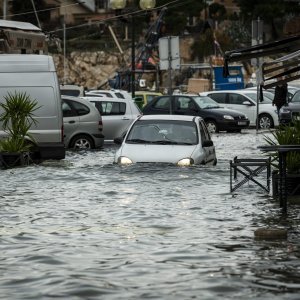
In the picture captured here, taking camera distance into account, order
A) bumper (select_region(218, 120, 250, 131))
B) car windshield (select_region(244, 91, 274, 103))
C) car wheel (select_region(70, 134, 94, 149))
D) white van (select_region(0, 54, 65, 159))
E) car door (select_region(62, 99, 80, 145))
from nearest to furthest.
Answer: white van (select_region(0, 54, 65, 159)) → car door (select_region(62, 99, 80, 145)) → car wheel (select_region(70, 134, 94, 149)) → bumper (select_region(218, 120, 250, 131)) → car windshield (select_region(244, 91, 274, 103))

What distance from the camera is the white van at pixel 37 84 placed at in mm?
26828

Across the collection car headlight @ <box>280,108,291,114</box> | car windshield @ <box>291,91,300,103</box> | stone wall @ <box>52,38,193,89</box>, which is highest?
stone wall @ <box>52,38,193,89</box>

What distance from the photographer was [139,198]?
18.7 m

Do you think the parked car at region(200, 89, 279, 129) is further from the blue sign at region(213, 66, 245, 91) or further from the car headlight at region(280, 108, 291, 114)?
the blue sign at region(213, 66, 245, 91)

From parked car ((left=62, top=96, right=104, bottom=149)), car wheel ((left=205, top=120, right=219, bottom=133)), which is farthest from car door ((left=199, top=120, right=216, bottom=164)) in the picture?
car wheel ((left=205, top=120, right=219, bottom=133))

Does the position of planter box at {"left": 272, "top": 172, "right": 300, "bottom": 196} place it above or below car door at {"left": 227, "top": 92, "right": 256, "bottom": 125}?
below

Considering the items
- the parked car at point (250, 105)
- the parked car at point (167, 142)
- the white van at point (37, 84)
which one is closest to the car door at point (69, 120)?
the white van at point (37, 84)

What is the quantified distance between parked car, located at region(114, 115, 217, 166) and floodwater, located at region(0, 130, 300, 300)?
0.37 meters

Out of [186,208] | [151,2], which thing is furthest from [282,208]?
[151,2]

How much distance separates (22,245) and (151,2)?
33.9 meters

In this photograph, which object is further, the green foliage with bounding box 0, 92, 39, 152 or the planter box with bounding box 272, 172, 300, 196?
the green foliage with bounding box 0, 92, 39, 152

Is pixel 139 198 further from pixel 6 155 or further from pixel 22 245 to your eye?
pixel 6 155

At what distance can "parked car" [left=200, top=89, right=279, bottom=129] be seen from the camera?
51.0 meters

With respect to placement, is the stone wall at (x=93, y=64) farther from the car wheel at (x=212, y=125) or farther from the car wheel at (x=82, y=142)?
the car wheel at (x=82, y=142)
